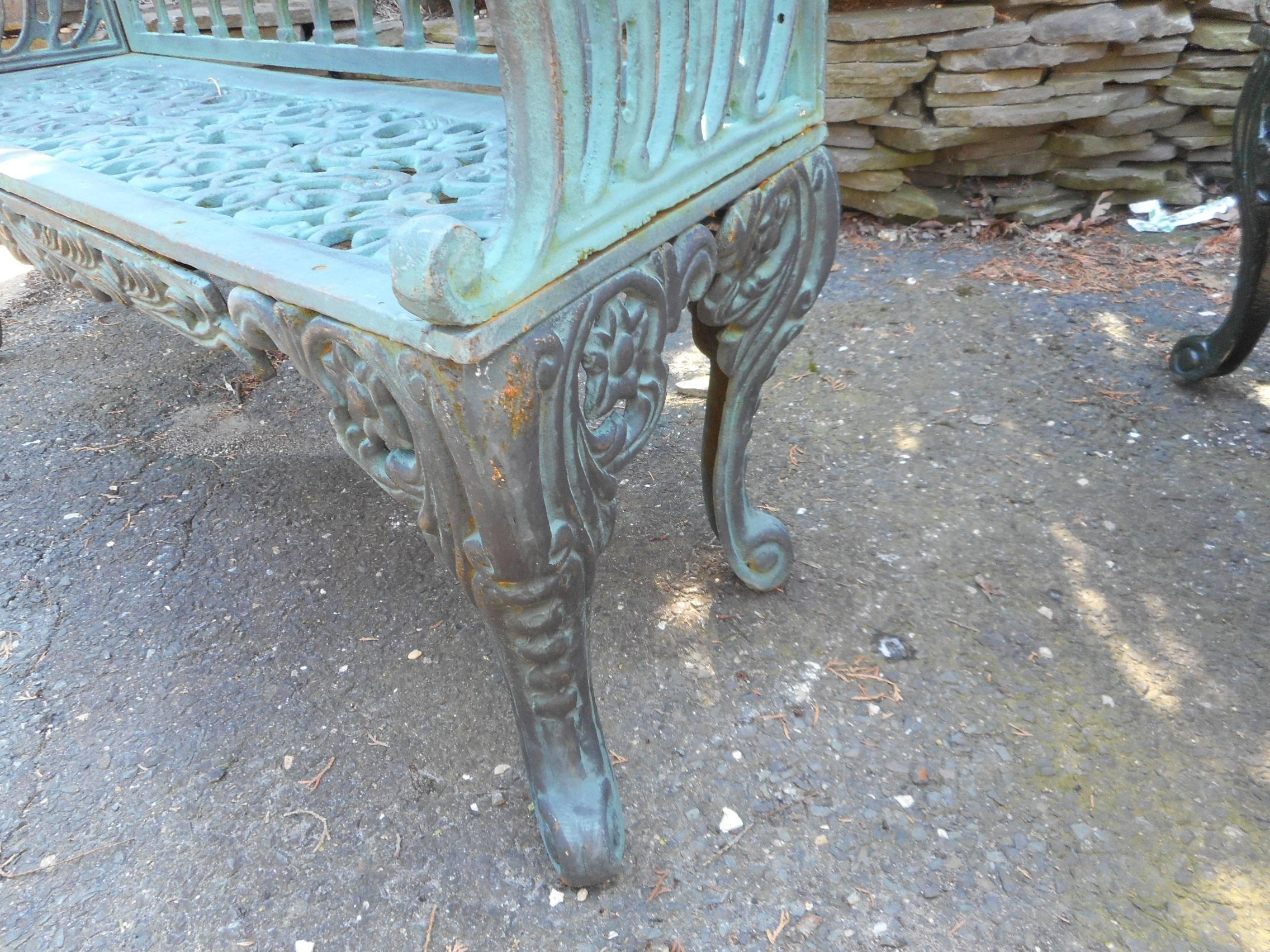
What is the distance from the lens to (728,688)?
1.54 meters

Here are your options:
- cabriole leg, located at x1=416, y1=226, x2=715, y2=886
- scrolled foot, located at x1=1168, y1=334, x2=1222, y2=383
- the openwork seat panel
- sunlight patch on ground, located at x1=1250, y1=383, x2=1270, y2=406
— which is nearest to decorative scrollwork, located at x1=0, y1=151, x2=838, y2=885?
cabriole leg, located at x1=416, y1=226, x2=715, y2=886

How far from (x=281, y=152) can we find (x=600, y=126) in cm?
86

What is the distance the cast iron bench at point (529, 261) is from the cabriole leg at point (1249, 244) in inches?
42.8

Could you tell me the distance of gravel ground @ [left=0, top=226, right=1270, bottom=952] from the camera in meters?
1.25

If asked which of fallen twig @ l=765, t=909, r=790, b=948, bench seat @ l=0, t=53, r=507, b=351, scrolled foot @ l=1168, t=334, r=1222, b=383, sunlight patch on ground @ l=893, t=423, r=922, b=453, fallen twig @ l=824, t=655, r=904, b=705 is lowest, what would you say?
fallen twig @ l=765, t=909, r=790, b=948

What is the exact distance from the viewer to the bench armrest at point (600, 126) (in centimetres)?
80

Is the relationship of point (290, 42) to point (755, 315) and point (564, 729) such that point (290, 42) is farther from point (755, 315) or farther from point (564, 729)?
point (564, 729)

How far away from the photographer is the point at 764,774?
1397 millimetres

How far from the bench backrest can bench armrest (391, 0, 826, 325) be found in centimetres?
64

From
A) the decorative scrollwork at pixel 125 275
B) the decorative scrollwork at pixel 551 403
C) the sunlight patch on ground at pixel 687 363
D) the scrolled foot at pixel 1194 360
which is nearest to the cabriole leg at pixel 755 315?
the decorative scrollwork at pixel 551 403

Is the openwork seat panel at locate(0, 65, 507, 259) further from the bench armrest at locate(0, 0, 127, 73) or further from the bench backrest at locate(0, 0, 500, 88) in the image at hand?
the bench armrest at locate(0, 0, 127, 73)

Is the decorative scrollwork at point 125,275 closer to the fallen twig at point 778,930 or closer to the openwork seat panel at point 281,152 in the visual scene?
the openwork seat panel at point 281,152

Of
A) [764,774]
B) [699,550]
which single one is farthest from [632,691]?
[699,550]

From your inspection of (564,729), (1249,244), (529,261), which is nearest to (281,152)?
(529,261)
